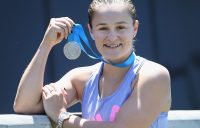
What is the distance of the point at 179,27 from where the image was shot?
5.60 meters

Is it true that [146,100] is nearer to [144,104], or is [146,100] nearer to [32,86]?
[144,104]

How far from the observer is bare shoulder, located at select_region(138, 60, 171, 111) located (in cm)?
263

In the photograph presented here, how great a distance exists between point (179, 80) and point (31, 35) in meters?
1.43

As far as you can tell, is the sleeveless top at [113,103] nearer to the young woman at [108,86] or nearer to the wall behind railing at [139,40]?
the young woman at [108,86]

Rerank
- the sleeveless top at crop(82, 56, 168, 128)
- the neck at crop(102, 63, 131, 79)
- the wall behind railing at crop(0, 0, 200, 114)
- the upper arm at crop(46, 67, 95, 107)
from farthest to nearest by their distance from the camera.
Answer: the wall behind railing at crop(0, 0, 200, 114) → the upper arm at crop(46, 67, 95, 107) → the neck at crop(102, 63, 131, 79) → the sleeveless top at crop(82, 56, 168, 128)

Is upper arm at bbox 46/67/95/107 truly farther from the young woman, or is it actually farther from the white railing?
the white railing

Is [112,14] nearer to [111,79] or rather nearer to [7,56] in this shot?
[111,79]

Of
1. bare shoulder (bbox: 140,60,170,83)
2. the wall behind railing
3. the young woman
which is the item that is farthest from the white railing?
the wall behind railing

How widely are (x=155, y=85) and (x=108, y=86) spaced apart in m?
0.27

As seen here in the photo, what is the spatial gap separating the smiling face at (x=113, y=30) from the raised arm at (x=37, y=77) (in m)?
0.18

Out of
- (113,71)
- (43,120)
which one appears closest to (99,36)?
(113,71)

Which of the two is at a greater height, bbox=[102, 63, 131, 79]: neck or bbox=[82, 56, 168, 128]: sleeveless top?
bbox=[102, 63, 131, 79]: neck

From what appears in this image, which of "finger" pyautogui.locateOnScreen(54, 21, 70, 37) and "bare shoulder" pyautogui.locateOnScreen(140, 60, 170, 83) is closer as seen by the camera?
"bare shoulder" pyautogui.locateOnScreen(140, 60, 170, 83)

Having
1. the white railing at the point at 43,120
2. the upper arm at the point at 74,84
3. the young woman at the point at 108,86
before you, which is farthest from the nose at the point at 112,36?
the white railing at the point at 43,120
